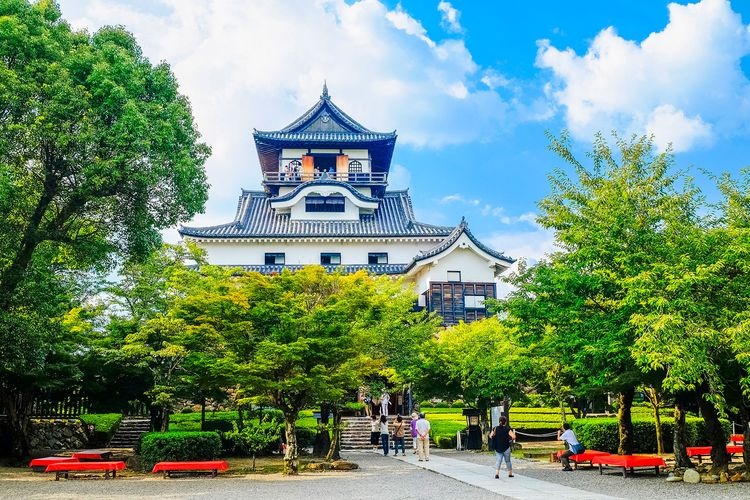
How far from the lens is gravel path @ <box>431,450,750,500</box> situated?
1316cm

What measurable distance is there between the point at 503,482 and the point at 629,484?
9.40 feet

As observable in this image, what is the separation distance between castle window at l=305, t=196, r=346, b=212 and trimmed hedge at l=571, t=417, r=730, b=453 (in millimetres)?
28300

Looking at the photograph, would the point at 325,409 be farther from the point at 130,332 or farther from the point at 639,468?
the point at 639,468

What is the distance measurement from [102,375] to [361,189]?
30.8 m

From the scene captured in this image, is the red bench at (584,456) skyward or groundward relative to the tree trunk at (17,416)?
groundward

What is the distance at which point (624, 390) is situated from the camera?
18609 mm

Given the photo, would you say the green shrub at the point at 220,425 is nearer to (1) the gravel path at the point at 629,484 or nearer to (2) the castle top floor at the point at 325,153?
(1) the gravel path at the point at 629,484

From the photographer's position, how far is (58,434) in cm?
2711

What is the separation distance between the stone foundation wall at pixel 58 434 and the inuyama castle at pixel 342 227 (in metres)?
17.9

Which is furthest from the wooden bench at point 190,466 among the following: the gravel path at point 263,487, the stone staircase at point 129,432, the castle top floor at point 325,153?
the castle top floor at point 325,153

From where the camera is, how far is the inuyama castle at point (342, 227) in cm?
4209

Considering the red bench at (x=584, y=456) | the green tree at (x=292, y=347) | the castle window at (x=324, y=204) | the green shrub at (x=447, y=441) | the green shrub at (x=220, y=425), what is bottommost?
the green shrub at (x=447, y=441)

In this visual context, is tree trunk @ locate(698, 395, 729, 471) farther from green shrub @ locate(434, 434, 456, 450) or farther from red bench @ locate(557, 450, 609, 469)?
green shrub @ locate(434, 434, 456, 450)

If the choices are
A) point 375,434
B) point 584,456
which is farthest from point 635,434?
point 375,434
